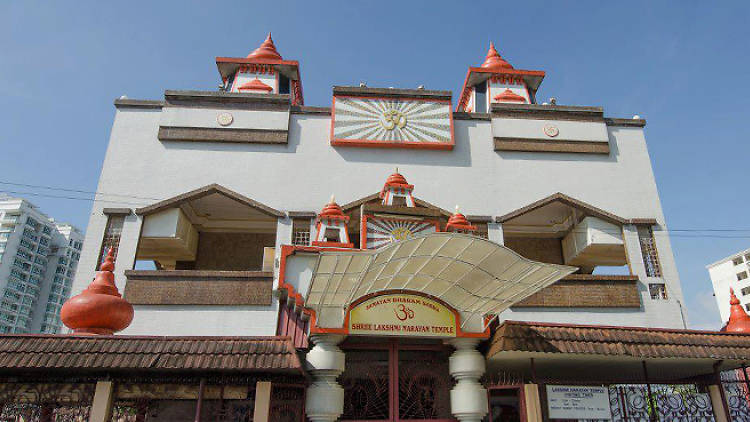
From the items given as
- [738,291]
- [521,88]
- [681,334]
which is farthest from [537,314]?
[738,291]

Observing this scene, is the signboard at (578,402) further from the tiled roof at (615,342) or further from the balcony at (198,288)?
the balcony at (198,288)

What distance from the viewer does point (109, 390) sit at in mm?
7859

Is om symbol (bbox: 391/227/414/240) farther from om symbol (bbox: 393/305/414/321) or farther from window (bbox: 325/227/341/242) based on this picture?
om symbol (bbox: 393/305/414/321)

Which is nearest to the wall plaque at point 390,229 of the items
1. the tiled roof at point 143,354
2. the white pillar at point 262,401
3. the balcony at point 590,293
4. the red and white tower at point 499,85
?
the tiled roof at point 143,354

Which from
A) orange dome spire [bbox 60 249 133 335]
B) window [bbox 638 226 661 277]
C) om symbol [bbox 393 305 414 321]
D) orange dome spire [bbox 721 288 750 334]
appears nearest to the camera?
orange dome spire [bbox 60 249 133 335]

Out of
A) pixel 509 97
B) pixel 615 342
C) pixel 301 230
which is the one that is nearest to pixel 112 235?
pixel 301 230

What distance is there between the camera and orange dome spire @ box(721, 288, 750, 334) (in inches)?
418

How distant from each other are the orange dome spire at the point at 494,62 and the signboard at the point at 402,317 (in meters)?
13.4

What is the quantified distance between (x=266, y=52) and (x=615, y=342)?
16771mm

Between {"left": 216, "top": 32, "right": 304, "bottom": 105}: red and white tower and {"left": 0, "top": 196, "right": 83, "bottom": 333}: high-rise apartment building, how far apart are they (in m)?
60.0

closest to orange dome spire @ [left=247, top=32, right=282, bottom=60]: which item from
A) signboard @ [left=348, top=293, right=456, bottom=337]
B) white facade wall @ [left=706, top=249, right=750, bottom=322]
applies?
signboard @ [left=348, top=293, right=456, bottom=337]

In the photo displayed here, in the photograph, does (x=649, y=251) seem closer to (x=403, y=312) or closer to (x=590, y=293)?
(x=590, y=293)

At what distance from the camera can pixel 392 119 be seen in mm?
15820

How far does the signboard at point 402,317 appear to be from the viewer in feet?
29.2
